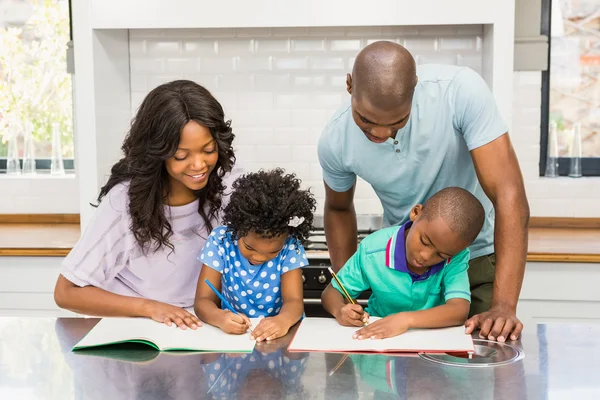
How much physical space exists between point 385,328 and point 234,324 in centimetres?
34

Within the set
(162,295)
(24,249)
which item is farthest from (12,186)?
(162,295)

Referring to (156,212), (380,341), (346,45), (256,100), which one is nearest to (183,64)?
(256,100)

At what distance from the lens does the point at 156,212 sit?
81.6 inches

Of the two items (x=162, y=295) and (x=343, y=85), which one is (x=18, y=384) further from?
(x=343, y=85)

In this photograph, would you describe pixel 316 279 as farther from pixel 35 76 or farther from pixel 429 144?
pixel 35 76

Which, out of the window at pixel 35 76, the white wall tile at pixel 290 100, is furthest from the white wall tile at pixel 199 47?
the window at pixel 35 76

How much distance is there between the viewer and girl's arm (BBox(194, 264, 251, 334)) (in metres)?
1.72

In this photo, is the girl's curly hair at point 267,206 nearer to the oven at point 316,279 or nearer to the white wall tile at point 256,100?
the oven at point 316,279

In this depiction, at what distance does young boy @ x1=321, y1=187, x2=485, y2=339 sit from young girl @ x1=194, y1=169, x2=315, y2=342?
13cm

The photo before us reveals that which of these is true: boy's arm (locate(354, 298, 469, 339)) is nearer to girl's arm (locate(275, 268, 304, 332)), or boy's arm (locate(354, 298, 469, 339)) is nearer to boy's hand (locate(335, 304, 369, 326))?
boy's hand (locate(335, 304, 369, 326))

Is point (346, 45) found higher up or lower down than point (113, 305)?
higher up

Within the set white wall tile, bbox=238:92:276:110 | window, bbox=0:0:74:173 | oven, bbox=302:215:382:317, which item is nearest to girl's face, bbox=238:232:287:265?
oven, bbox=302:215:382:317

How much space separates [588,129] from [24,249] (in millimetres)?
2827

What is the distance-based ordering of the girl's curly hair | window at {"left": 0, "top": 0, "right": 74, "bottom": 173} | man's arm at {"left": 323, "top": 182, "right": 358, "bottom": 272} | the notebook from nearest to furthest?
the notebook, the girl's curly hair, man's arm at {"left": 323, "top": 182, "right": 358, "bottom": 272}, window at {"left": 0, "top": 0, "right": 74, "bottom": 173}
